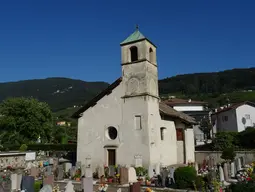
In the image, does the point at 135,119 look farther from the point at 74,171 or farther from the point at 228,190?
the point at 228,190

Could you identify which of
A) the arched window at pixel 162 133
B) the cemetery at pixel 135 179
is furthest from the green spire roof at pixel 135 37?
the cemetery at pixel 135 179

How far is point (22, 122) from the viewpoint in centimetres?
4591

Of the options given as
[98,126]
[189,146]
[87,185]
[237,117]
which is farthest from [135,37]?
[237,117]

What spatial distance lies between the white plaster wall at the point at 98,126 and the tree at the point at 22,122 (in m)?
25.0

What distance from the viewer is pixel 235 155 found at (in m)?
26.4

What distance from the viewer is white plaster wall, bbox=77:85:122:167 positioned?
912 inches

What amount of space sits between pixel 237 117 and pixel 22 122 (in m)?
40.9

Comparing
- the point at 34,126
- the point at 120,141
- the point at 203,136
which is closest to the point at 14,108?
the point at 34,126

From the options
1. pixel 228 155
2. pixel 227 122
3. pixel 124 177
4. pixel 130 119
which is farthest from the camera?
pixel 227 122

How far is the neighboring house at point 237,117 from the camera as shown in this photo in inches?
2026

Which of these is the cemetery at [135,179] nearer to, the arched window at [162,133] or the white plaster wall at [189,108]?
the arched window at [162,133]

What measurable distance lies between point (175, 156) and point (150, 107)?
7667mm

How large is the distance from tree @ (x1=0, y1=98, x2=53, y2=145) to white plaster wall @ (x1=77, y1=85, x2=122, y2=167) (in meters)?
25.0

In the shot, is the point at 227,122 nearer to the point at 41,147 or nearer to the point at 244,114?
the point at 244,114
